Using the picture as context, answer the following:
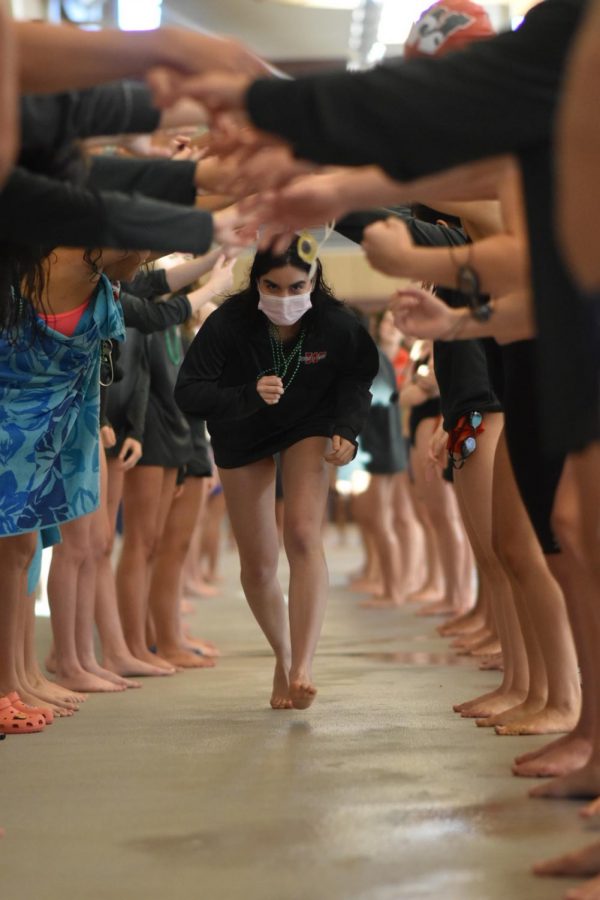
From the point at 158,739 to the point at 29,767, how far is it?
1.54 feet

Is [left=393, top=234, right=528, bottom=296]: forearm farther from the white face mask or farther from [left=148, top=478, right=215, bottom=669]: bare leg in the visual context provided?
[left=148, top=478, right=215, bottom=669]: bare leg

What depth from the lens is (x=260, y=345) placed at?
4238 millimetres

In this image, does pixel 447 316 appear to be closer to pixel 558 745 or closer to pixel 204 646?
pixel 558 745

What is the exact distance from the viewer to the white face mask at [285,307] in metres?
4.04

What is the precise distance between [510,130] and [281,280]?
6.14ft

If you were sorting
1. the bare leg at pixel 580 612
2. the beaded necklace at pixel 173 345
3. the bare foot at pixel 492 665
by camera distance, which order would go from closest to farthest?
the bare leg at pixel 580 612 < the bare foot at pixel 492 665 < the beaded necklace at pixel 173 345

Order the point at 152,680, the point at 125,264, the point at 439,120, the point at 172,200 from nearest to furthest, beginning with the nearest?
the point at 439,120
the point at 172,200
the point at 125,264
the point at 152,680

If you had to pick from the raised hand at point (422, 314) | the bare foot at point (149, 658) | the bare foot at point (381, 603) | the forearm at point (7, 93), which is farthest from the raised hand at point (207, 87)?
the bare foot at point (381, 603)

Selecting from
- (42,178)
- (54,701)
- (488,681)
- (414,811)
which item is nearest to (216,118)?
(42,178)

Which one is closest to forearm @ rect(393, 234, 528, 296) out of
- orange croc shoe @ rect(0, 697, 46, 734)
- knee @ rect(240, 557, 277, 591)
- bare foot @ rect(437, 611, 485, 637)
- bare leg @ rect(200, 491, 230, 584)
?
knee @ rect(240, 557, 277, 591)

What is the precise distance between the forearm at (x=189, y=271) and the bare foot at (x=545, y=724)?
1658 millimetres

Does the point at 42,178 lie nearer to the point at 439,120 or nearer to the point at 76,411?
the point at 439,120

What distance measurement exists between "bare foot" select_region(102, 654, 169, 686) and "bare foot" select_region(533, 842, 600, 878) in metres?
3.11

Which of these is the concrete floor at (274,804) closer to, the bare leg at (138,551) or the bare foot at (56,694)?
the bare foot at (56,694)
